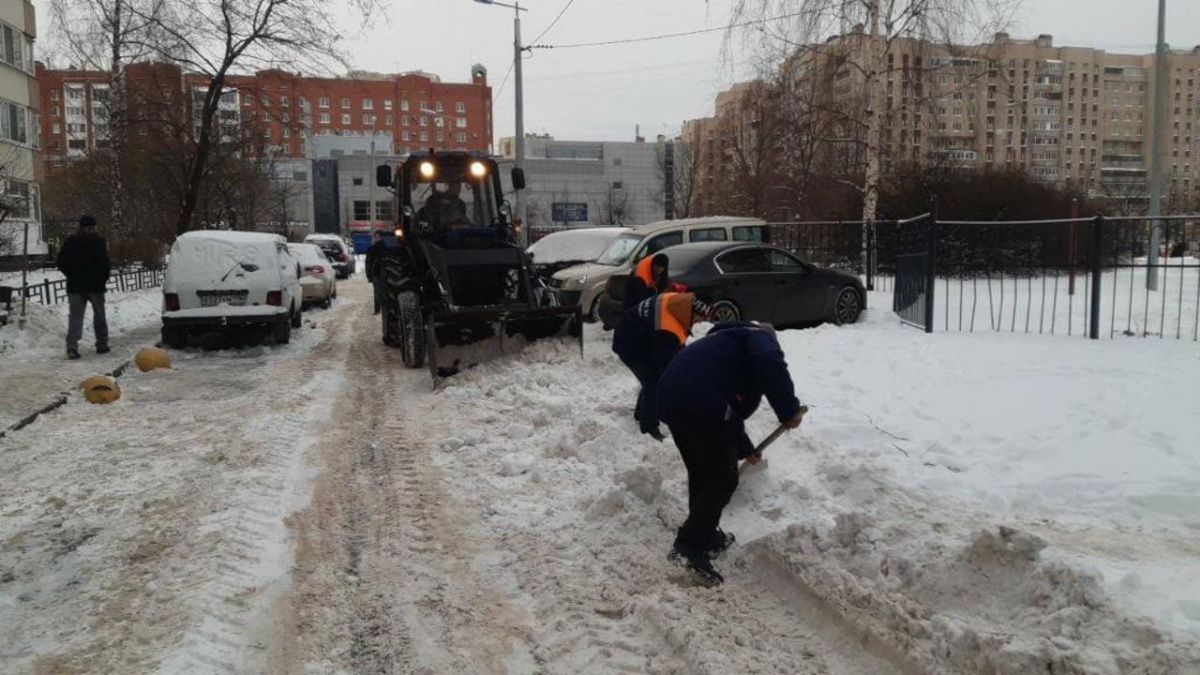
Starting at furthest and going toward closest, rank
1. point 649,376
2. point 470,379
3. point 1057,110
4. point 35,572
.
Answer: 1. point 1057,110
2. point 470,379
3. point 649,376
4. point 35,572

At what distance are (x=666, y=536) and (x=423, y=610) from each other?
4.91 ft

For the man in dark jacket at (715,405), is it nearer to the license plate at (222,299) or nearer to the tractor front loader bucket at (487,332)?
the tractor front loader bucket at (487,332)

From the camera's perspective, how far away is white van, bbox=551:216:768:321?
13586 millimetres

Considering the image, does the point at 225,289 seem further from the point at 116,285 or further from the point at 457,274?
the point at 116,285

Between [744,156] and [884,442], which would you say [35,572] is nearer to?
[884,442]

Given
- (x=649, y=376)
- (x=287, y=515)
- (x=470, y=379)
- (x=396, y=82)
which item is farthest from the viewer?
(x=396, y=82)

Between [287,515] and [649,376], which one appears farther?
[649,376]

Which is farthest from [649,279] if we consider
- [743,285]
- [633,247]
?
[633,247]

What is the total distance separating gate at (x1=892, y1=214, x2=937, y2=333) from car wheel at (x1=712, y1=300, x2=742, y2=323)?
2.36m

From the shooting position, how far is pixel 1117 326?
35.5 ft

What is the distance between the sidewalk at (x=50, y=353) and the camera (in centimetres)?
899

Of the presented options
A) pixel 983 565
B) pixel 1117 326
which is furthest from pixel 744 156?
pixel 983 565

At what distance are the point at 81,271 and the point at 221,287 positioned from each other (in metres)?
1.81

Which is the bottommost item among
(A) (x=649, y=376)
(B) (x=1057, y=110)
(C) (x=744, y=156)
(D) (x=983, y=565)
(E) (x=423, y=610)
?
(E) (x=423, y=610)
